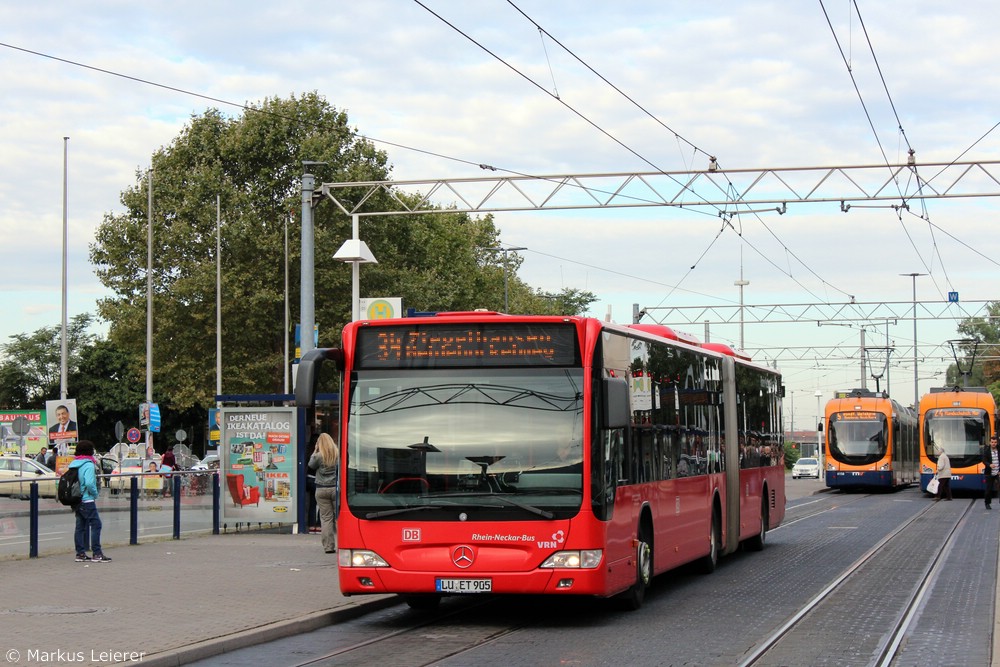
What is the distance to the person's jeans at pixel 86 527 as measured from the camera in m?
17.8

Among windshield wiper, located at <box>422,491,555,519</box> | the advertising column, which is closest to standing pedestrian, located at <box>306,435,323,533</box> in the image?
the advertising column

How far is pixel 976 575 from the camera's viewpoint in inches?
677

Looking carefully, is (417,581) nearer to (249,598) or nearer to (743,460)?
(249,598)

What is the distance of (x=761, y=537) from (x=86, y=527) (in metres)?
9.81

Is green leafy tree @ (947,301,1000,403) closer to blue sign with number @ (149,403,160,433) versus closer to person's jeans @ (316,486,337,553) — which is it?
blue sign with number @ (149,403,160,433)

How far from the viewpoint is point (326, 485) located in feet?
62.4

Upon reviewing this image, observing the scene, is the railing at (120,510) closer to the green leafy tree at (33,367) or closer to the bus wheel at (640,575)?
the bus wheel at (640,575)

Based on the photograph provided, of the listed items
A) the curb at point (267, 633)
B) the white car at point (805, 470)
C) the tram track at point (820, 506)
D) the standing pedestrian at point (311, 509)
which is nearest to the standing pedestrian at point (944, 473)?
the tram track at point (820, 506)

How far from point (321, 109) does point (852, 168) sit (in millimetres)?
29884

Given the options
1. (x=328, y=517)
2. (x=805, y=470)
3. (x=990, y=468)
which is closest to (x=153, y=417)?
(x=990, y=468)

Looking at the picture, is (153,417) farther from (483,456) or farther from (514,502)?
(514,502)

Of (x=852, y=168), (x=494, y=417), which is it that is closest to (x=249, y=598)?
(x=494, y=417)

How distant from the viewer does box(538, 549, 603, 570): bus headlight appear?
470 inches

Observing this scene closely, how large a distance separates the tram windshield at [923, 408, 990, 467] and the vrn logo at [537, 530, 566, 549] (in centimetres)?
3317
